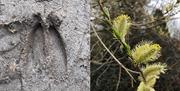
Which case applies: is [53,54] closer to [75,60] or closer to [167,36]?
[75,60]

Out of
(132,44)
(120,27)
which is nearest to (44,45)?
(120,27)

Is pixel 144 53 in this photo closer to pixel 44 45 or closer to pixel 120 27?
pixel 120 27

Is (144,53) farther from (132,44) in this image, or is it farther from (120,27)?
(132,44)

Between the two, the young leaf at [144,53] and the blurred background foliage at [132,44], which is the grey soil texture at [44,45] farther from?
the blurred background foliage at [132,44]

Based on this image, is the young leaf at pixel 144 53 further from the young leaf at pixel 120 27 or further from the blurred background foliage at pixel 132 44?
the blurred background foliage at pixel 132 44

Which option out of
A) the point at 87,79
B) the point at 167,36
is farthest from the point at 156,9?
the point at 87,79

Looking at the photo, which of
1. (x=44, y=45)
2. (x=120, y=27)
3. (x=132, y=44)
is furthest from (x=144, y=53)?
(x=132, y=44)

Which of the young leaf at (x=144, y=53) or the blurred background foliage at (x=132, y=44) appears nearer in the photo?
the young leaf at (x=144, y=53)

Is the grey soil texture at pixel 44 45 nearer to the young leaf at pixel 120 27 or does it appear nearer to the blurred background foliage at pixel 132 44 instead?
the young leaf at pixel 120 27

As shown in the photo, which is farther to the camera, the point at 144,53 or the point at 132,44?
the point at 132,44

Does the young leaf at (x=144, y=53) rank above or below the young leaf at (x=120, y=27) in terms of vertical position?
below

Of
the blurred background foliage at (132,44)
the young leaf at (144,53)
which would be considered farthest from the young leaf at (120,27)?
the blurred background foliage at (132,44)
